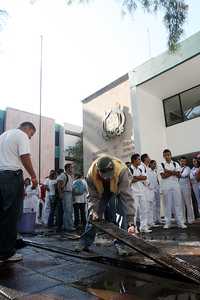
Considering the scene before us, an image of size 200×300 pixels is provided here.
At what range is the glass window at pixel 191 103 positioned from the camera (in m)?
12.4

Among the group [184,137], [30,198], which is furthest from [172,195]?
[184,137]

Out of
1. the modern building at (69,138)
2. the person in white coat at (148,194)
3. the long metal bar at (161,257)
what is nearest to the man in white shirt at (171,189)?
the person in white coat at (148,194)

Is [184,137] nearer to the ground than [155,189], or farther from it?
farther from it

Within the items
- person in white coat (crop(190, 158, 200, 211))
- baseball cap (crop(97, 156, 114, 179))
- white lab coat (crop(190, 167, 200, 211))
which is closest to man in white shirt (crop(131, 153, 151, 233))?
person in white coat (crop(190, 158, 200, 211))

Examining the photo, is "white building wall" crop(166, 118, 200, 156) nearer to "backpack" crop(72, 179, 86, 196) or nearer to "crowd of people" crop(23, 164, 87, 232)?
"crowd of people" crop(23, 164, 87, 232)

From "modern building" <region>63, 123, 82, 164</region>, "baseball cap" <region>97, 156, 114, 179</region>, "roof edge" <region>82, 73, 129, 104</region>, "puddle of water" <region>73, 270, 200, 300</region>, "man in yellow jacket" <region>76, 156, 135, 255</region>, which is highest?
"modern building" <region>63, 123, 82, 164</region>

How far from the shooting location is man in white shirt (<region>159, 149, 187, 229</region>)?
23.7ft

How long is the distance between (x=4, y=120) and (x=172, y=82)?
19841mm

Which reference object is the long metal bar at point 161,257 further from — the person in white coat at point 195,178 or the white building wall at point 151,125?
the white building wall at point 151,125

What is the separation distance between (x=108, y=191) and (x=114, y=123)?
9.98m

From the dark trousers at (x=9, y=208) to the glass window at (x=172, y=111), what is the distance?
1042 cm

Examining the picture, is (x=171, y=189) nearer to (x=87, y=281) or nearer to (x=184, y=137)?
(x=87, y=281)

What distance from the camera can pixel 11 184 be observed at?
3.68 meters

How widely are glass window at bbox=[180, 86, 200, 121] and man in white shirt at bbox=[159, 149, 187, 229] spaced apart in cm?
564
